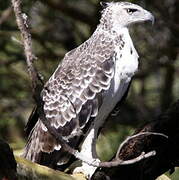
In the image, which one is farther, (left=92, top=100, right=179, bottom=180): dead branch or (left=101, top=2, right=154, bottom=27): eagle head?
(left=101, top=2, right=154, bottom=27): eagle head

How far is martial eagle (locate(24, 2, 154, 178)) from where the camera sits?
5.23 metres

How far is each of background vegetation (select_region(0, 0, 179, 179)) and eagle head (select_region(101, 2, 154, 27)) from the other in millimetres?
1366

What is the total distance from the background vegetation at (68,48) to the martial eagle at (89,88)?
147 centimetres

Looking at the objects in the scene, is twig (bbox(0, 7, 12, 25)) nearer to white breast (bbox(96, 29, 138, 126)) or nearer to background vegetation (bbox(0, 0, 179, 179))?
background vegetation (bbox(0, 0, 179, 179))

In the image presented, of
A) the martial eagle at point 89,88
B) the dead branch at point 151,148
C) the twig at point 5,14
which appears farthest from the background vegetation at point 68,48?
the dead branch at point 151,148

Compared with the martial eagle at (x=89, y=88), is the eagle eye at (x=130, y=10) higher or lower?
higher

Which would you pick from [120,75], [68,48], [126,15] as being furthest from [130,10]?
[68,48]

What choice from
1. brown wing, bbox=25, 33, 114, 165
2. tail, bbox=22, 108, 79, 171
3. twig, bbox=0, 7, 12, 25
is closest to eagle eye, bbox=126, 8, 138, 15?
brown wing, bbox=25, 33, 114, 165

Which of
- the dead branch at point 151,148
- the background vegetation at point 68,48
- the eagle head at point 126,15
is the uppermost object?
the eagle head at point 126,15

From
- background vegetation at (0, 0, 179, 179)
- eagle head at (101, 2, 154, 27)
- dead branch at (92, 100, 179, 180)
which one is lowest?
background vegetation at (0, 0, 179, 179)

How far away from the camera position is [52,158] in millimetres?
5352

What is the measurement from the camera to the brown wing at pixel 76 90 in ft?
17.3

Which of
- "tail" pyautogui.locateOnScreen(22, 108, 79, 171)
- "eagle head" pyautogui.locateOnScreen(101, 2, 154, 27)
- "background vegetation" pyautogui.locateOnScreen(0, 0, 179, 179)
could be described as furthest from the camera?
"background vegetation" pyautogui.locateOnScreen(0, 0, 179, 179)

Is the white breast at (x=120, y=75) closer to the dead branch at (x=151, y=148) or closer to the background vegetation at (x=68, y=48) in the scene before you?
the dead branch at (x=151, y=148)
